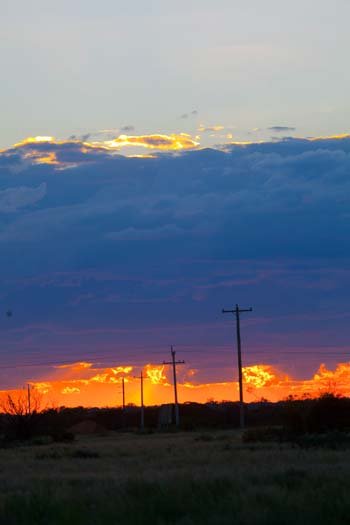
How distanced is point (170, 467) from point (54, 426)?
4269 centimetres

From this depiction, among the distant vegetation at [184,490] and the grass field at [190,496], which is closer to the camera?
the grass field at [190,496]

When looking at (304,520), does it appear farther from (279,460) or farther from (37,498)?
(279,460)

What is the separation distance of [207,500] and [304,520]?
284 centimetres

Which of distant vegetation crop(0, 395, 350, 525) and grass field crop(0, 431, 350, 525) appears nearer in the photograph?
grass field crop(0, 431, 350, 525)

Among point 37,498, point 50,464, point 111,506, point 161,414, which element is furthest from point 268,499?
point 161,414

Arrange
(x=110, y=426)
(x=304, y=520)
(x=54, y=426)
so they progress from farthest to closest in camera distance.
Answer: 1. (x=110, y=426)
2. (x=54, y=426)
3. (x=304, y=520)

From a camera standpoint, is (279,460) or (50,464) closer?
(279,460)

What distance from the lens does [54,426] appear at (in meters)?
73.4

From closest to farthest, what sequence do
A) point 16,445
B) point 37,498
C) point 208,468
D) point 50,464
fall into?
1. point 37,498
2. point 208,468
3. point 50,464
4. point 16,445

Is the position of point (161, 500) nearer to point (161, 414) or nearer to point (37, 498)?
point (37, 498)

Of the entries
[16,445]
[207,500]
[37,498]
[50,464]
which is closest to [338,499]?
[207,500]

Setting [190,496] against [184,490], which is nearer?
[190,496]

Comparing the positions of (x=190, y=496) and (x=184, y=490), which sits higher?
(x=184, y=490)

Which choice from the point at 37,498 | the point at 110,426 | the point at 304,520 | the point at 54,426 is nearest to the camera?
the point at 304,520
